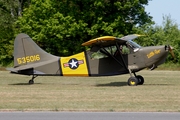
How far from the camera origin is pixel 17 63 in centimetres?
2392

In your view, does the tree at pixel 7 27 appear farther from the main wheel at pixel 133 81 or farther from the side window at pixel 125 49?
the main wheel at pixel 133 81

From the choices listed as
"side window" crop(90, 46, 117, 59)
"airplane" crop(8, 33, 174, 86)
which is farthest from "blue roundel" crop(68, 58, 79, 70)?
"side window" crop(90, 46, 117, 59)

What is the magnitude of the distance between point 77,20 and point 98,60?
28.2 m

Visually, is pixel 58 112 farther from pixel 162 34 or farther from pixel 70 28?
pixel 162 34

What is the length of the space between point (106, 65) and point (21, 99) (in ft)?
24.0

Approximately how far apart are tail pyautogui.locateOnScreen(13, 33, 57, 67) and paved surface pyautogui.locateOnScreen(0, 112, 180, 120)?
10.8m

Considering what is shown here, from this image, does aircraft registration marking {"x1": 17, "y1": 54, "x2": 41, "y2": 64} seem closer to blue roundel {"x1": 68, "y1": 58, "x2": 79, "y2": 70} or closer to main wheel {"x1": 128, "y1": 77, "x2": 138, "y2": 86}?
blue roundel {"x1": 68, "y1": 58, "x2": 79, "y2": 70}

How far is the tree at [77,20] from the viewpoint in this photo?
50219mm

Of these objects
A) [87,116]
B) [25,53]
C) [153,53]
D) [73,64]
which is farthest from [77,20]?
[87,116]

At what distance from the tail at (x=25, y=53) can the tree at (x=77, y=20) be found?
25.7 metres

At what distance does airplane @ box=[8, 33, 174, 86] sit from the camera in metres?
22.8

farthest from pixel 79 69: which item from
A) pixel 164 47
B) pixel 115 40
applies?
pixel 164 47

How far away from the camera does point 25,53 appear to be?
23969mm

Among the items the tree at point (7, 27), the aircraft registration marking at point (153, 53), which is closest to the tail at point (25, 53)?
the aircraft registration marking at point (153, 53)
